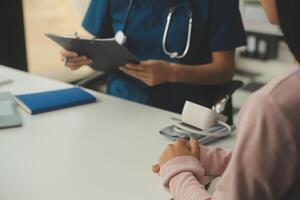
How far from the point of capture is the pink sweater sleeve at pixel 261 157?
67 cm

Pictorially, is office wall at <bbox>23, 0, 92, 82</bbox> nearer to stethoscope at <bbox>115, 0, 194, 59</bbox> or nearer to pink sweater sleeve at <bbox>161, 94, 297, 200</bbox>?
stethoscope at <bbox>115, 0, 194, 59</bbox>

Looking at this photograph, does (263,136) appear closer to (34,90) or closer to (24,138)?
(24,138)

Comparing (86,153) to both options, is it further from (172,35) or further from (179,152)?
(172,35)

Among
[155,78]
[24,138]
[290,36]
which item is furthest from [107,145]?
[290,36]

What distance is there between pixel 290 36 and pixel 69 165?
0.60 metres

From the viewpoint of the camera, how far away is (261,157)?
68 centimetres

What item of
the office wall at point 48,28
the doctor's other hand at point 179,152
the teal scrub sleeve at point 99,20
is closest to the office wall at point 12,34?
the office wall at point 48,28

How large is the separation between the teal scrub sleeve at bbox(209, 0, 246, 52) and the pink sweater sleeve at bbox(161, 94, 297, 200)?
3.08 feet

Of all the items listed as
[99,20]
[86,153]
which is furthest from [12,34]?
→ [86,153]

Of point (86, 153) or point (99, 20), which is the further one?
point (99, 20)

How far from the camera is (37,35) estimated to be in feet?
8.02

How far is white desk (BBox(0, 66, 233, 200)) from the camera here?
0.96 meters

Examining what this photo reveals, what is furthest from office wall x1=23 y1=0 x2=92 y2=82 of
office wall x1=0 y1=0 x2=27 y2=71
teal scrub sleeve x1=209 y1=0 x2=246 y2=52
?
teal scrub sleeve x1=209 y1=0 x2=246 y2=52

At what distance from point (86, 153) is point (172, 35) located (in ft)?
2.21
